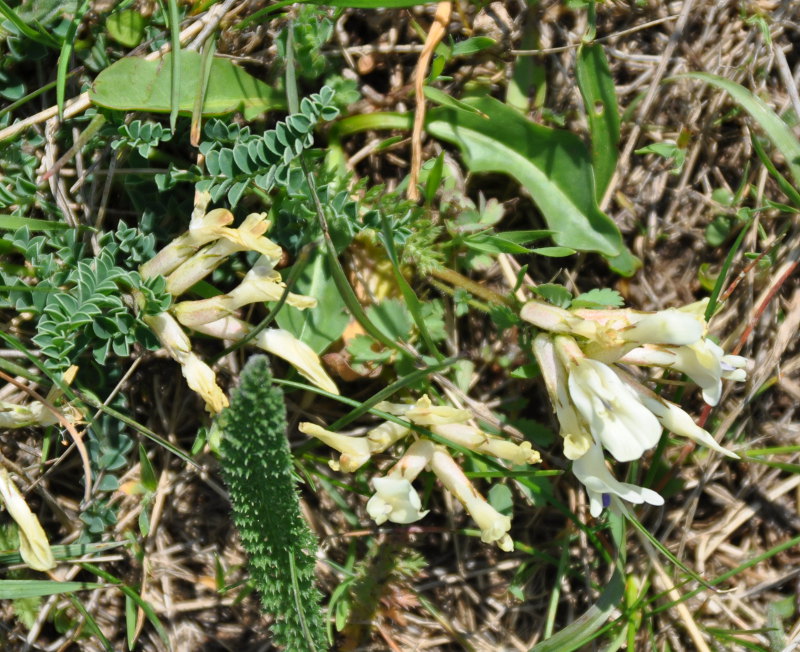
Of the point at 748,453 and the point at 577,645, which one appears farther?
the point at 748,453

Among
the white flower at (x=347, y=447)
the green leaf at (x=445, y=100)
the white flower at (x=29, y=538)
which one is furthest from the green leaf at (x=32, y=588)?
the green leaf at (x=445, y=100)

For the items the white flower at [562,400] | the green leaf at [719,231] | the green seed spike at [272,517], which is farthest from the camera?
the green leaf at [719,231]

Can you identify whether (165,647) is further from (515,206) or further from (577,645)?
(515,206)

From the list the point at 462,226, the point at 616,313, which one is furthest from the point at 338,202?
the point at 616,313

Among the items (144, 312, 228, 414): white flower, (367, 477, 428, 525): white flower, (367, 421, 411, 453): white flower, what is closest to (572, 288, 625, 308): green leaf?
(367, 421, 411, 453): white flower

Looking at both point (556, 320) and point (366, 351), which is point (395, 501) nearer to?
point (366, 351)

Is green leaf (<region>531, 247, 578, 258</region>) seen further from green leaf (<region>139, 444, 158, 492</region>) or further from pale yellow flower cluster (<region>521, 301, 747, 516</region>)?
green leaf (<region>139, 444, 158, 492</region>)

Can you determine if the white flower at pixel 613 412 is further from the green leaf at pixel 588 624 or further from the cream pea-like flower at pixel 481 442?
the green leaf at pixel 588 624
